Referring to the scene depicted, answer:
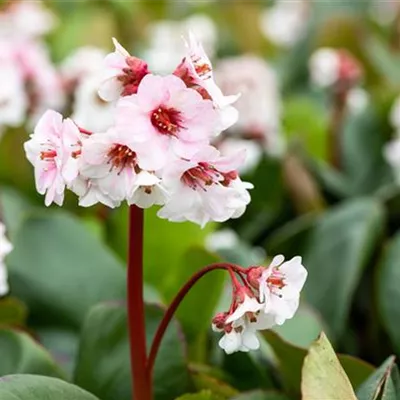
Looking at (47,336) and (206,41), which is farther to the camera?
→ (206,41)

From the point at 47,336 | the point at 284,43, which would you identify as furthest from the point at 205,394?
the point at 284,43

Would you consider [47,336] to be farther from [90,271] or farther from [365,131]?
[365,131]

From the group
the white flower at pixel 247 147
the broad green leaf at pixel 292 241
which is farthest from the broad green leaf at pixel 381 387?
the white flower at pixel 247 147

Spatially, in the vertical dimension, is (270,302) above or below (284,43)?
above

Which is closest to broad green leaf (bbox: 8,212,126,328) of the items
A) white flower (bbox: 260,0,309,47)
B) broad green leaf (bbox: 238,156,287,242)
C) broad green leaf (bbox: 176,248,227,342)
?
broad green leaf (bbox: 176,248,227,342)

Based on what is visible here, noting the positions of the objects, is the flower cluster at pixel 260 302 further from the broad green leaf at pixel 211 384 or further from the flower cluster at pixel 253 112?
the flower cluster at pixel 253 112

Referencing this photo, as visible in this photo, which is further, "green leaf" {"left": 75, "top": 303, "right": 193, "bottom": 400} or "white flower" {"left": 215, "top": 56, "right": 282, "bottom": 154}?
"white flower" {"left": 215, "top": 56, "right": 282, "bottom": 154}

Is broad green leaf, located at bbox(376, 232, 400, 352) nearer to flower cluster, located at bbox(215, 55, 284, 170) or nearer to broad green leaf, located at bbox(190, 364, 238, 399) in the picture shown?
broad green leaf, located at bbox(190, 364, 238, 399)
